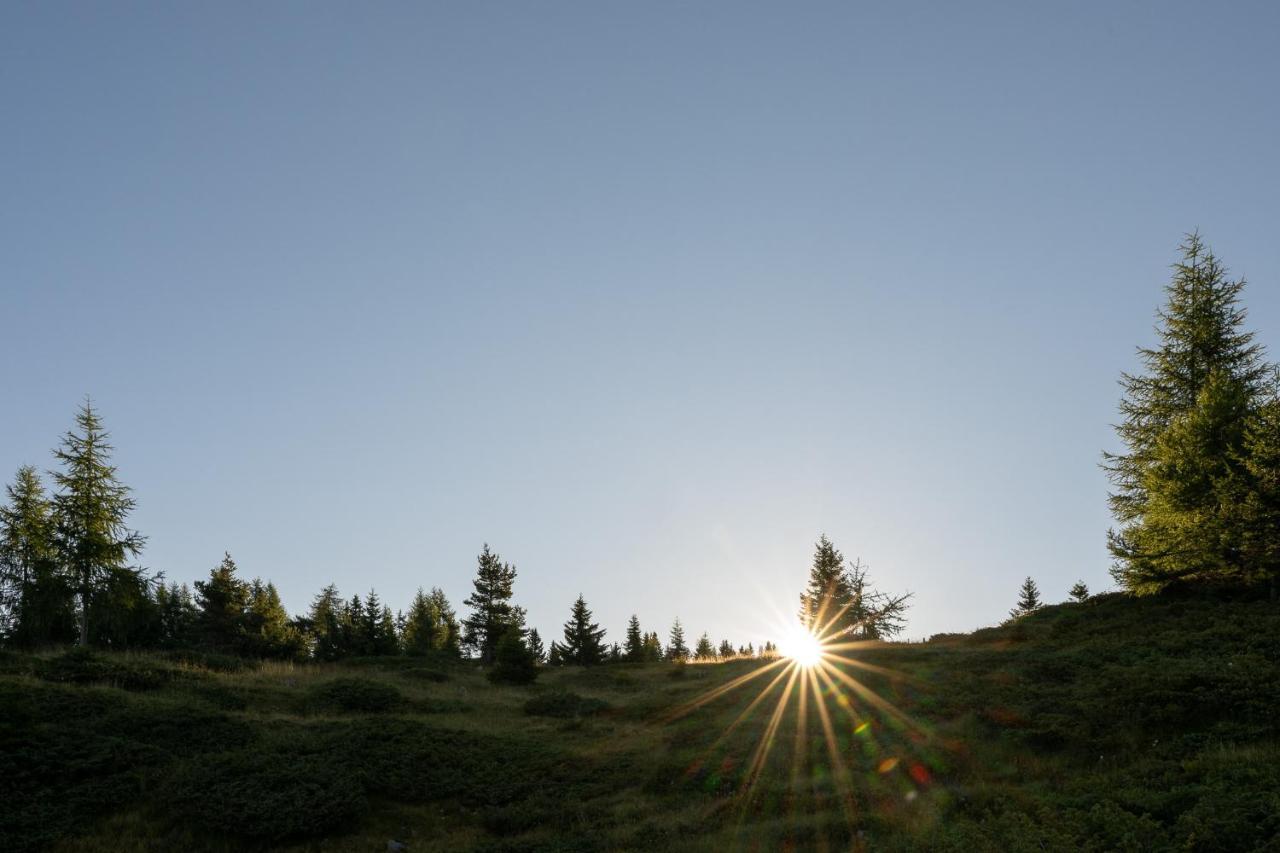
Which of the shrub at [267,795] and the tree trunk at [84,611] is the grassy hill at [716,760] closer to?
the shrub at [267,795]

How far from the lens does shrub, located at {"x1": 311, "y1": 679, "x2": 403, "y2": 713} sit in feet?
95.9

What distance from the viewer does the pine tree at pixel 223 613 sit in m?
54.2

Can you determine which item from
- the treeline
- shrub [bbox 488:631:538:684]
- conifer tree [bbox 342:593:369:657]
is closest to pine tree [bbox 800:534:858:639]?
the treeline

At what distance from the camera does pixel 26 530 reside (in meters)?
36.2

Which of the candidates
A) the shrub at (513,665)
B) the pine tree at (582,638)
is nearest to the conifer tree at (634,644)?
the pine tree at (582,638)

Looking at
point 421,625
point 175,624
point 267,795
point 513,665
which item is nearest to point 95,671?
point 267,795

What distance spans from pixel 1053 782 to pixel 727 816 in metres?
7.63

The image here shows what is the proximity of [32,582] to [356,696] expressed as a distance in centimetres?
1974

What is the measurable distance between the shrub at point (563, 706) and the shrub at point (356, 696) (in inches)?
248

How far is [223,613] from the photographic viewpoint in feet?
181

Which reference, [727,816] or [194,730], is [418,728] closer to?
[194,730]

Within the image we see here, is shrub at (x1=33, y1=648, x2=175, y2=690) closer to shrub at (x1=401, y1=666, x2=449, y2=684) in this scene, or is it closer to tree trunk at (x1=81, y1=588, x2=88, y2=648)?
tree trunk at (x1=81, y1=588, x2=88, y2=648)

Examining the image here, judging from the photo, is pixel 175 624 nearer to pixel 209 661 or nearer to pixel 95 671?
pixel 209 661

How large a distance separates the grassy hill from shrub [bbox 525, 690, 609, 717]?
2.08m
